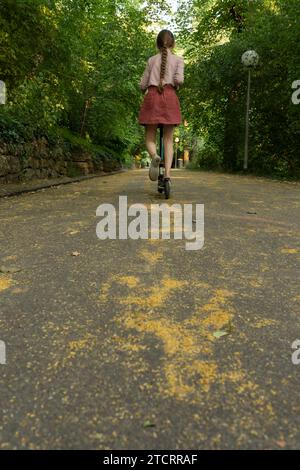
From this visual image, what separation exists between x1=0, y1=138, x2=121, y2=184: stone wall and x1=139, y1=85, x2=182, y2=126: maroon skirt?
9.37ft

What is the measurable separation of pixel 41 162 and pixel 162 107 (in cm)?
423

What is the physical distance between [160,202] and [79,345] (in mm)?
3172

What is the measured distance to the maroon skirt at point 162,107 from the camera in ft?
15.4

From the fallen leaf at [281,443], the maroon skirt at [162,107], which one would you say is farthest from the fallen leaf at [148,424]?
the maroon skirt at [162,107]

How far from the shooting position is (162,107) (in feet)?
15.4

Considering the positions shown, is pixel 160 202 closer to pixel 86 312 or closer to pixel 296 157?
pixel 86 312

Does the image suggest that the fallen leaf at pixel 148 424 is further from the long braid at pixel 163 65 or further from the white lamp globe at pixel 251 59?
the white lamp globe at pixel 251 59

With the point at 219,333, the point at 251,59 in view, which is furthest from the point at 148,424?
the point at 251,59

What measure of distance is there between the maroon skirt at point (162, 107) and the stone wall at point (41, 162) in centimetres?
286

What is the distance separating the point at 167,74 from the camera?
4.68m

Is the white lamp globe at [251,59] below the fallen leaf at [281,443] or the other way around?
the other way around

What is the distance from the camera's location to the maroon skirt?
4688 millimetres

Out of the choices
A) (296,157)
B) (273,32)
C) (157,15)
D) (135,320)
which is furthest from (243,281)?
(157,15)

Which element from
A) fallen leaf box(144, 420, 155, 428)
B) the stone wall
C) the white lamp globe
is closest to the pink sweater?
the stone wall
